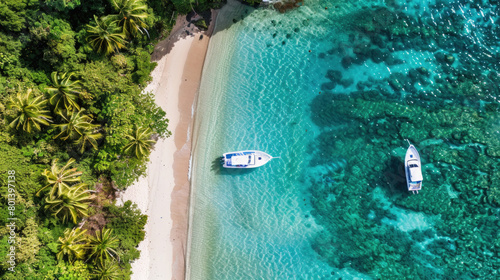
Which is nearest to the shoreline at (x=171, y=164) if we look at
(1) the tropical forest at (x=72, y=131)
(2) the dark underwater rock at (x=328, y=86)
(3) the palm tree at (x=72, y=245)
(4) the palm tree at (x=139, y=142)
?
(1) the tropical forest at (x=72, y=131)

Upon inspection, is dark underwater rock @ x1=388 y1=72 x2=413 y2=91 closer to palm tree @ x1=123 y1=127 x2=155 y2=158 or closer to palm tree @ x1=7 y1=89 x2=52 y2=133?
palm tree @ x1=123 y1=127 x2=155 y2=158

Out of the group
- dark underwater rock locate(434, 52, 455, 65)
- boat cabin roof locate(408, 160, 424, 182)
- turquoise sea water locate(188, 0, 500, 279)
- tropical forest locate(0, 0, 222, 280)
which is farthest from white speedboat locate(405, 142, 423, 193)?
tropical forest locate(0, 0, 222, 280)

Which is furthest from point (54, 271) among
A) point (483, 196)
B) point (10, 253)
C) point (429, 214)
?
point (483, 196)

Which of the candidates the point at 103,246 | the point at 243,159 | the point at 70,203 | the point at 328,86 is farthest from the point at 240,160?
the point at 70,203

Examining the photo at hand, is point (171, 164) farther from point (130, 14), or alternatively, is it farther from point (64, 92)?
point (130, 14)

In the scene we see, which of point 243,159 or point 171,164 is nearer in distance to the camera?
point 243,159

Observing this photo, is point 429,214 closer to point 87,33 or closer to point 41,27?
point 87,33
